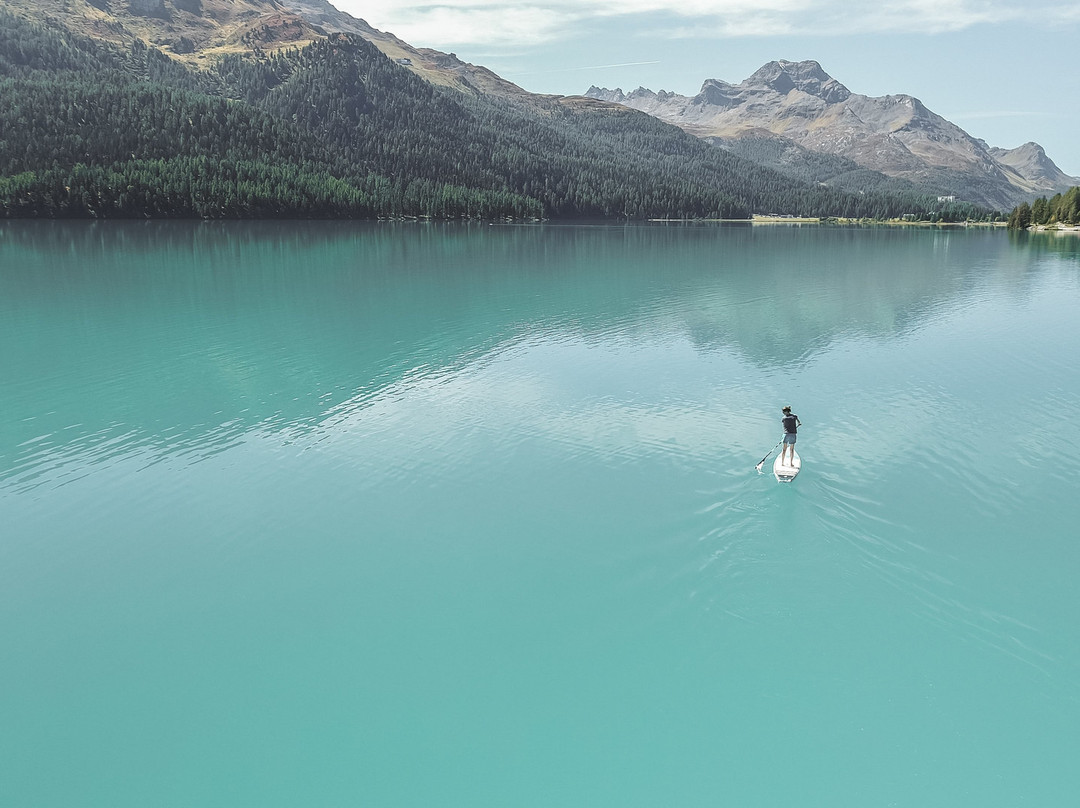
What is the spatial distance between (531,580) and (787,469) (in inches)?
451

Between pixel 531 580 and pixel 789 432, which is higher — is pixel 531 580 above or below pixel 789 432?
below

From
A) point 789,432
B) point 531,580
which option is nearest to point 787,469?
point 789,432

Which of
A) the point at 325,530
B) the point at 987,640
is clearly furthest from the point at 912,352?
the point at 325,530

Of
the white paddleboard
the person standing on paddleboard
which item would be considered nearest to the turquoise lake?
the white paddleboard

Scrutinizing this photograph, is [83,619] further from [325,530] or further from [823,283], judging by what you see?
[823,283]

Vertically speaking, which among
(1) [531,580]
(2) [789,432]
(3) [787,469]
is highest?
(2) [789,432]

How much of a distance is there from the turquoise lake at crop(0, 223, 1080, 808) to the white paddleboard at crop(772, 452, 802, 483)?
0.54 m

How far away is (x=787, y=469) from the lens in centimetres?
2609

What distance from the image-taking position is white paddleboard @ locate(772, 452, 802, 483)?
2605cm

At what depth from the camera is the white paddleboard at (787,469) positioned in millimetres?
26047

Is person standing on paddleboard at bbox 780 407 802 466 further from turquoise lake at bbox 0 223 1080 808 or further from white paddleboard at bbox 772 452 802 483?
turquoise lake at bbox 0 223 1080 808

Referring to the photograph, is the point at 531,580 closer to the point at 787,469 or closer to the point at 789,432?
the point at 787,469

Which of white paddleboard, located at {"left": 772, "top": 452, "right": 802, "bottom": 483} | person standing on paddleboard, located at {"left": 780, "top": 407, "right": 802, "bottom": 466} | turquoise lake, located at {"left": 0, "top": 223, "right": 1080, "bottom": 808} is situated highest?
person standing on paddleboard, located at {"left": 780, "top": 407, "right": 802, "bottom": 466}

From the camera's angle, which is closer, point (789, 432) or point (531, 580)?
point (531, 580)
